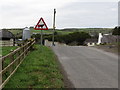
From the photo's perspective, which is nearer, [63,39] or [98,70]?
[98,70]

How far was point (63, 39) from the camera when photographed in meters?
86.4

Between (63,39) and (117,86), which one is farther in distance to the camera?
(63,39)

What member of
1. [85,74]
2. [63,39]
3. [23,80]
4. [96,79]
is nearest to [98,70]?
[85,74]

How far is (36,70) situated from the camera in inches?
388

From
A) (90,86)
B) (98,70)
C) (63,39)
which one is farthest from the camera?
(63,39)

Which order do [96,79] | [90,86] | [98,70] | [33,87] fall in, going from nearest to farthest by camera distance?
[33,87], [90,86], [96,79], [98,70]

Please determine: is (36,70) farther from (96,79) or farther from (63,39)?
(63,39)

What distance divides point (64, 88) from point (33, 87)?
0.87m

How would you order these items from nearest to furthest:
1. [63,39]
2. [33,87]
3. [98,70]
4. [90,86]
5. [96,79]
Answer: [33,87] → [90,86] → [96,79] → [98,70] → [63,39]

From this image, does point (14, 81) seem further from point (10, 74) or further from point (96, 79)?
point (96, 79)

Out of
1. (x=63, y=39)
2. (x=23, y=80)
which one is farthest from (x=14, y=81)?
(x=63, y=39)

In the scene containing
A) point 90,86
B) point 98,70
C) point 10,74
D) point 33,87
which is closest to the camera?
point 33,87

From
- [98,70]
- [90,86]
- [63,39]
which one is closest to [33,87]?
[90,86]

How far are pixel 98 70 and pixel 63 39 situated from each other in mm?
76023
